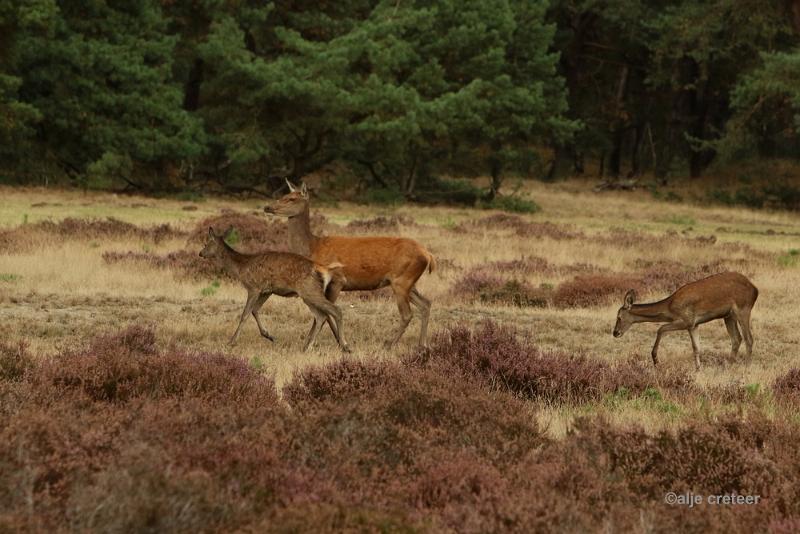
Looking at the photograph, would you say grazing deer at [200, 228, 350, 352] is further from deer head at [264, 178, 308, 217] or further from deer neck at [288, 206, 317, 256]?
deer head at [264, 178, 308, 217]

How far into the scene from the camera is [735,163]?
48.0m

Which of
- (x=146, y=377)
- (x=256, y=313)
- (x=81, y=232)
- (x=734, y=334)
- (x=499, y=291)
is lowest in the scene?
(x=81, y=232)

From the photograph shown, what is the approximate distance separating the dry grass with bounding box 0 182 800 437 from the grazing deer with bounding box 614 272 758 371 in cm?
36

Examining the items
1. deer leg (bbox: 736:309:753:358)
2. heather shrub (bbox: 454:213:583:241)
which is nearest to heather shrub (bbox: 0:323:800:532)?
deer leg (bbox: 736:309:753:358)

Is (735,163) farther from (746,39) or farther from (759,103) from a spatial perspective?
(759,103)

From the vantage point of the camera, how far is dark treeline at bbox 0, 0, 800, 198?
103ft

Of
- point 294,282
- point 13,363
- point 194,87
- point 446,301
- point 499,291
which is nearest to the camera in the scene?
point 13,363

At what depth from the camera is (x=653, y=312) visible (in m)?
11.4

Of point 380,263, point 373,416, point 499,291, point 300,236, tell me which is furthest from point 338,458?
point 499,291

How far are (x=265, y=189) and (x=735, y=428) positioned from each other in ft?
99.0

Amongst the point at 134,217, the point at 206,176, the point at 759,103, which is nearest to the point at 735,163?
the point at 759,103

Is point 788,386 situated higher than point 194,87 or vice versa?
point 788,386

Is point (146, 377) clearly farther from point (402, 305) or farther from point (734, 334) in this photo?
point (734, 334)

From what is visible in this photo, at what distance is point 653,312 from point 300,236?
4.14 metres
